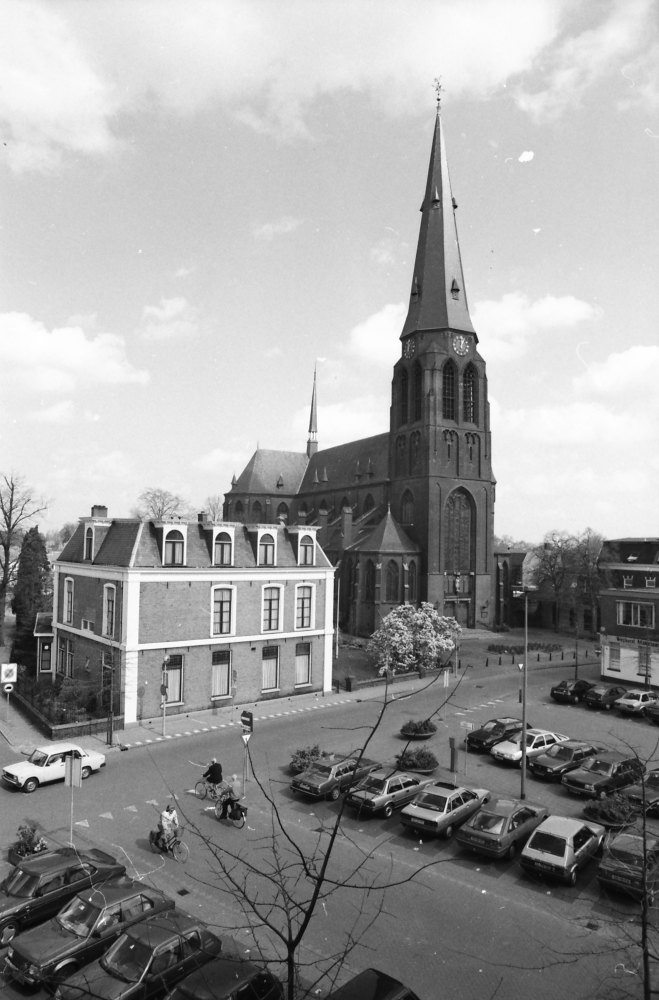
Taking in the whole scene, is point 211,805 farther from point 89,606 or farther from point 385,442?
point 385,442

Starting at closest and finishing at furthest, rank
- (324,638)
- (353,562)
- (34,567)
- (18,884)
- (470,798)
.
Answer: (18,884), (470,798), (324,638), (34,567), (353,562)

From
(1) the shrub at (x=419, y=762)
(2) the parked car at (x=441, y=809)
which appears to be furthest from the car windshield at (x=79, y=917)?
(1) the shrub at (x=419, y=762)

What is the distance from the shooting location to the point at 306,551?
33594 millimetres

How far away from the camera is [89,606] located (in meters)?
30.7

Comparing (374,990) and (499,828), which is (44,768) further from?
(374,990)

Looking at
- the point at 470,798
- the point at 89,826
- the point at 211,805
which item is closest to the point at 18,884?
the point at 89,826

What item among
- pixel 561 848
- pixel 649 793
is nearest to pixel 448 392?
pixel 649 793

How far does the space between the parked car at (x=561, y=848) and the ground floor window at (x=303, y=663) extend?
18546mm

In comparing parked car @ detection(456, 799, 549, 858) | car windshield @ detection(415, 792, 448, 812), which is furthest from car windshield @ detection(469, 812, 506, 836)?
car windshield @ detection(415, 792, 448, 812)

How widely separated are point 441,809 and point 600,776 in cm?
664

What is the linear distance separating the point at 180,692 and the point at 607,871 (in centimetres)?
1928

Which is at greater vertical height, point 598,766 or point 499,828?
point 499,828

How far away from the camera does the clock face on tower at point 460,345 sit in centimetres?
6025

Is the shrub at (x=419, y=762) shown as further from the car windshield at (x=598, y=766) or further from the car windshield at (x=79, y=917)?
the car windshield at (x=79, y=917)
